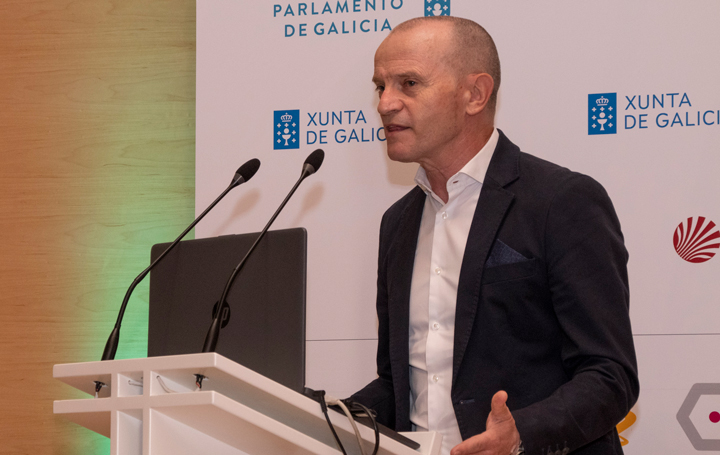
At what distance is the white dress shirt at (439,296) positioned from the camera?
1.86 m

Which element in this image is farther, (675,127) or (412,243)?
(675,127)

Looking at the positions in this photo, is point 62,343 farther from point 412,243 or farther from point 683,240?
point 683,240

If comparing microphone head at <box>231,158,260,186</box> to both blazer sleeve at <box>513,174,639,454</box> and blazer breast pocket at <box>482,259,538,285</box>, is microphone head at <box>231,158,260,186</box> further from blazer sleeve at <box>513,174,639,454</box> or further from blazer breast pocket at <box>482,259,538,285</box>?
blazer sleeve at <box>513,174,639,454</box>

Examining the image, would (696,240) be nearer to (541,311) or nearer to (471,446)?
(541,311)

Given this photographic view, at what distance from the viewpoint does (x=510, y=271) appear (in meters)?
1.77

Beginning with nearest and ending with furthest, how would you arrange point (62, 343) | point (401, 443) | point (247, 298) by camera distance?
point (401, 443)
point (247, 298)
point (62, 343)

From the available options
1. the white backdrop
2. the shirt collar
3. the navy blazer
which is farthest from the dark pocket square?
the white backdrop

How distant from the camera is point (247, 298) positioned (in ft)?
5.25

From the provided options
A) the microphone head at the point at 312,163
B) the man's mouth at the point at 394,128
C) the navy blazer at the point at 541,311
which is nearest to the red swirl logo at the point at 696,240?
the navy blazer at the point at 541,311

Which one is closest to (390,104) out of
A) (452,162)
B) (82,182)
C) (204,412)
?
(452,162)

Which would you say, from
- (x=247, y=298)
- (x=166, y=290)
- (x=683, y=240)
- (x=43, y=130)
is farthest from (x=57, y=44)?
(x=683, y=240)

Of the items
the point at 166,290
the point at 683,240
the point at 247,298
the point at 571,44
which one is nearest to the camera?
the point at 247,298

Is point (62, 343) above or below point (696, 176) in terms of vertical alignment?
below

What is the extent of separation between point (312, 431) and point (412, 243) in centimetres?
84
